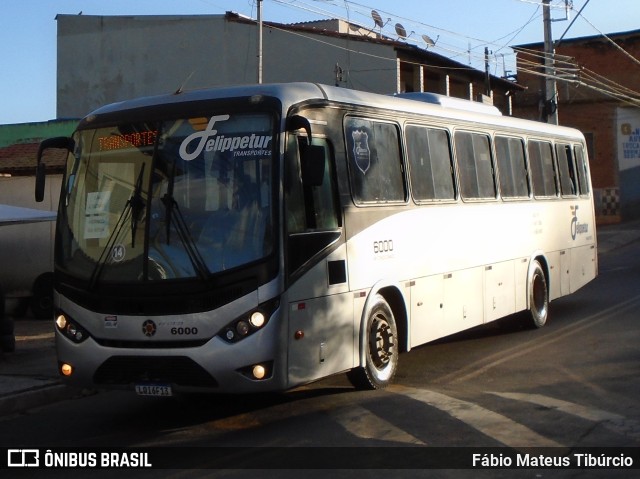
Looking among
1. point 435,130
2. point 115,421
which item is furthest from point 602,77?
point 115,421

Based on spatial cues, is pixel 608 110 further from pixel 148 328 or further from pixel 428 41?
pixel 148 328

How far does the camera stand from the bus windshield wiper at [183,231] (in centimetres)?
861

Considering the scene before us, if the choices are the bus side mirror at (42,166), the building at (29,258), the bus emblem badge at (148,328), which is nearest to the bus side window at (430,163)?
the bus side mirror at (42,166)

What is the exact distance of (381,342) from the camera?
10453 mm

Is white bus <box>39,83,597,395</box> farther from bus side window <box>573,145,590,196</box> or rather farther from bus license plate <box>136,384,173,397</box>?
bus side window <box>573,145,590,196</box>

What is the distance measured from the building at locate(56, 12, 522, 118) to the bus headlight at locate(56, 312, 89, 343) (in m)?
25.8

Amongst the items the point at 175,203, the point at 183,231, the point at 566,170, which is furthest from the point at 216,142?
the point at 566,170

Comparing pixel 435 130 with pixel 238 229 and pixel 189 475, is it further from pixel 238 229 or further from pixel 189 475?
pixel 189 475

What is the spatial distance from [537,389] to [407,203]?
255 centimetres

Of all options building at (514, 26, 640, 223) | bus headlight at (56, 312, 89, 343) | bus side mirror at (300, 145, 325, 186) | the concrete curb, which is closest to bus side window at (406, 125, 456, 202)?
bus side mirror at (300, 145, 325, 186)

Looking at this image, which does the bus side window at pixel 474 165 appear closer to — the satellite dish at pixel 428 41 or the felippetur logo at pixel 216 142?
the felippetur logo at pixel 216 142

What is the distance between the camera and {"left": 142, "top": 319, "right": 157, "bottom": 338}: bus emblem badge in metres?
8.71

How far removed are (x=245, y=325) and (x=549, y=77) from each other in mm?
23788

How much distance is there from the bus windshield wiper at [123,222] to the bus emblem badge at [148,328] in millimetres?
708
